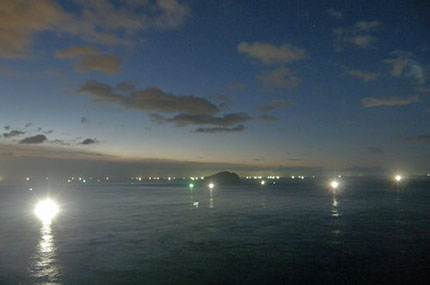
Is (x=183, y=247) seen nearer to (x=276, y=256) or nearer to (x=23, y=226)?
(x=276, y=256)

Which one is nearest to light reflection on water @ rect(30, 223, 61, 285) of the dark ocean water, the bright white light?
the dark ocean water

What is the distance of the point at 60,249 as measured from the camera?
27.2 metres

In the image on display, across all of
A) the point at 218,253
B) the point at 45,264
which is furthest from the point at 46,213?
the point at 218,253

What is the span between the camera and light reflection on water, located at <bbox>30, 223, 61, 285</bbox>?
62.1 ft

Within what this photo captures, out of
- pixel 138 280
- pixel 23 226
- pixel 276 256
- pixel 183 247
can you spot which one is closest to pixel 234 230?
pixel 183 247

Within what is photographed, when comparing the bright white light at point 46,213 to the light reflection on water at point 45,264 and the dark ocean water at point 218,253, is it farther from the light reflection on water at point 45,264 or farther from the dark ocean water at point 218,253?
the light reflection on water at point 45,264

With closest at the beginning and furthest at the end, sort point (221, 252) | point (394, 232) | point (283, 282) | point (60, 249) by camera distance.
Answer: point (283, 282) < point (221, 252) < point (60, 249) < point (394, 232)

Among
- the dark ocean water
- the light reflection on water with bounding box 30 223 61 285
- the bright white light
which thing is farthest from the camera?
the bright white light

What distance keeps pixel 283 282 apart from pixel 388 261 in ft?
29.2

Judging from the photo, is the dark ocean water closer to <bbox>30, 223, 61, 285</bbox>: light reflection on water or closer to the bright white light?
<bbox>30, 223, 61, 285</bbox>: light reflection on water

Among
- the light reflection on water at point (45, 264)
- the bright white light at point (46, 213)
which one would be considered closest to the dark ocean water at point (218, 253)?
the light reflection on water at point (45, 264)

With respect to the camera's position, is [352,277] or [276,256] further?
[276,256]

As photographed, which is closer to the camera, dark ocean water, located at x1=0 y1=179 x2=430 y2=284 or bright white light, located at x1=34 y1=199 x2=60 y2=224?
dark ocean water, located at x1=0 y1=179 x2=430 y2=284

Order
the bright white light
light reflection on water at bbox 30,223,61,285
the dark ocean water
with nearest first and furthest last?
light reflection on water at bbox 30,223,61,285
the dark ocean water
the bright white light
